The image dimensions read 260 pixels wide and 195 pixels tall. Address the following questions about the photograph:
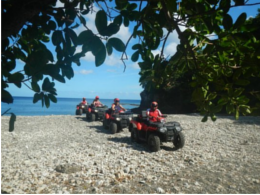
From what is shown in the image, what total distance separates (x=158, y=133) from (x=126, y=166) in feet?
5.74

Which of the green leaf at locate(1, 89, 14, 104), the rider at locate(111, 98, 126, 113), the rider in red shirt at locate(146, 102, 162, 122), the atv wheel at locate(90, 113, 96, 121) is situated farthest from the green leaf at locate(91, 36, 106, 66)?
the atv wheel at locate(90, 113, 96, 121)

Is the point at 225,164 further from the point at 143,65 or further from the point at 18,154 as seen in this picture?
the point at 18,154

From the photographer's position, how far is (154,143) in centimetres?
618

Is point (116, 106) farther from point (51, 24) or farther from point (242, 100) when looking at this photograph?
point (242, 100)

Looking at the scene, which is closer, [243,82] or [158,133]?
[243,82]

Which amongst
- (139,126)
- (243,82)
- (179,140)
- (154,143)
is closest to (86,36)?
(243,82)

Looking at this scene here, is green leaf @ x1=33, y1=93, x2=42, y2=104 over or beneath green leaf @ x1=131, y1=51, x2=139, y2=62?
beneath

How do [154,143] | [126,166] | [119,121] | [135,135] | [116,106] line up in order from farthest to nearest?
1. [116,106]
2. [119,121]
3. [135,135]
4. [154,143]
5. [126,166]

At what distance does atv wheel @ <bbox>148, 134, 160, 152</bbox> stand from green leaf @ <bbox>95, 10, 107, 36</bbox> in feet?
17.2

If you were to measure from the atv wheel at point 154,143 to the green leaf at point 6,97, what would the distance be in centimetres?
519

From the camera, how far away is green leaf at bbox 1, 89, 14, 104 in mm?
1281

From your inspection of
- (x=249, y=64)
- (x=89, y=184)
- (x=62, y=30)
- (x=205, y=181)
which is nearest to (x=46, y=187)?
(x=89, y=184)

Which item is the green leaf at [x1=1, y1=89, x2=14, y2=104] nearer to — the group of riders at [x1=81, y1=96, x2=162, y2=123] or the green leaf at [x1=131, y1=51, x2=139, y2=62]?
the green leaf at [x1=131, y1=51, x2=139, y2=62]

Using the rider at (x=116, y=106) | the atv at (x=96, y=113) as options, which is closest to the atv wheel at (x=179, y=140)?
the rider at (x=116, y=106)
